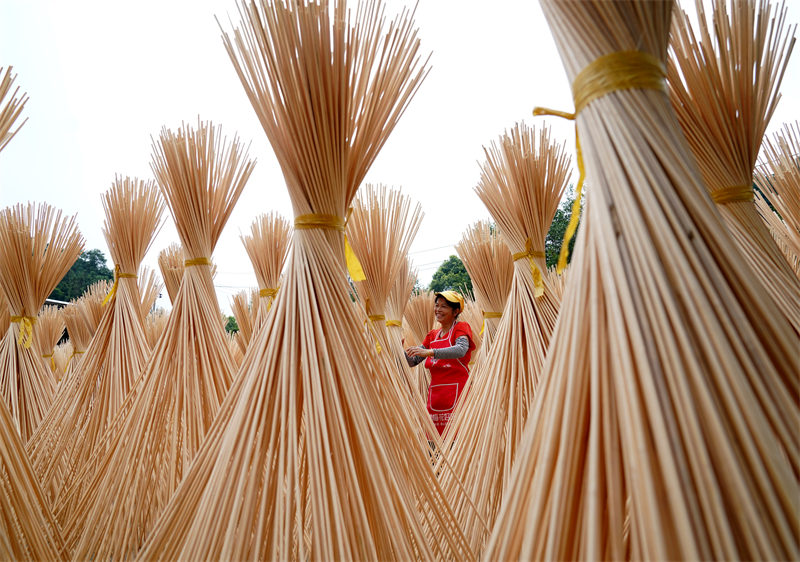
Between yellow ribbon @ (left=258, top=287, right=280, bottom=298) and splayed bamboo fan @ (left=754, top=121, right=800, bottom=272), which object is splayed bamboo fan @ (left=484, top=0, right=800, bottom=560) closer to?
splayed bamboo fan @ (left=754, top=121, right=800, bottom=272)

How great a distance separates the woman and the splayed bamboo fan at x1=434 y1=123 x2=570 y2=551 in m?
1.10

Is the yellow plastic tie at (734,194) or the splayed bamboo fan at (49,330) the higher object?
the yellow plastic tie at (734,194)

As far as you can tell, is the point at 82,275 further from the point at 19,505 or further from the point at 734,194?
the point at 734,194

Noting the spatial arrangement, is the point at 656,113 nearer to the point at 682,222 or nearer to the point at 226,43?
the point at 682,222

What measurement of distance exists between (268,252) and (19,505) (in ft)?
6.10

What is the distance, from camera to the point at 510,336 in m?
1.20

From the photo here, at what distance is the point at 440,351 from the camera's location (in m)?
2.44

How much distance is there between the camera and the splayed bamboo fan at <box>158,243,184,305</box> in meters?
2.42

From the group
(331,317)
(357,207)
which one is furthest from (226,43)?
(357,207)

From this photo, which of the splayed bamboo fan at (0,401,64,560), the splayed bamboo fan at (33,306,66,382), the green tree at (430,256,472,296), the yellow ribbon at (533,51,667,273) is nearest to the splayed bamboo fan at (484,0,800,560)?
the yellow ribbon at (533,51,667,273)

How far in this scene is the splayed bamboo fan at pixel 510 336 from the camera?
0.98 metres

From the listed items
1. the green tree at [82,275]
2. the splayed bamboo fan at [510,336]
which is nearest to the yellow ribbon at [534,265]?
the splayed bamboo fan at [510,336]

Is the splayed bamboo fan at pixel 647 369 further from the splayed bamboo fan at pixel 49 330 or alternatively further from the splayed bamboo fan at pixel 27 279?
the splayed bamboo fan at pixel 49 330

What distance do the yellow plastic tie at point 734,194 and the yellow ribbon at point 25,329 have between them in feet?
7.63
